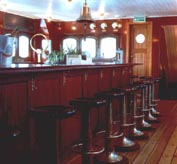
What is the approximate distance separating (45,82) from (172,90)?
696cm

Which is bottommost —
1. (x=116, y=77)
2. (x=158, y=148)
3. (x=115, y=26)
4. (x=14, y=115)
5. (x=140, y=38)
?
(x=158, y=148)

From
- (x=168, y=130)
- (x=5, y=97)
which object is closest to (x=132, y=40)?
(x=168, y=130)

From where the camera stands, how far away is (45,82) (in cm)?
305

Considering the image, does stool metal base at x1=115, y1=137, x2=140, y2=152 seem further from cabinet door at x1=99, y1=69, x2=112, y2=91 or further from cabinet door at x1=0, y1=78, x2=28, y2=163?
cabinet door at x1=0, y1=78, x2=28, y2=163

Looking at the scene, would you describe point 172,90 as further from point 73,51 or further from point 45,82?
point 45,82

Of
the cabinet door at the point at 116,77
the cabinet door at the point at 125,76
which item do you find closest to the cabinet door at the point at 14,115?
the cabinet door at the point at 116,77

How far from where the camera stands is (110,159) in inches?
135

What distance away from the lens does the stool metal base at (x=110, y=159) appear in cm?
339

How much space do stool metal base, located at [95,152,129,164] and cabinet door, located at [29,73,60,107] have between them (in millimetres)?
796

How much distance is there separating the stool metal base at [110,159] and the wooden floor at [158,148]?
13 centimetres

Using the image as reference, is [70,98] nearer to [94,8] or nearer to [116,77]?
→ [116,77]

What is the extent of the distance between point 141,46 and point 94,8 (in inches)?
87.6

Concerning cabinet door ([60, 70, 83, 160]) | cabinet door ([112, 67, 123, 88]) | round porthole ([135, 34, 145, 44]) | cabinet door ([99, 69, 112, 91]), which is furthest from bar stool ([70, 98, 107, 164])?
round porthole ([135, 34, 145, 44])

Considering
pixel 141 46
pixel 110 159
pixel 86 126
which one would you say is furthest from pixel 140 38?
pixel 86 126
